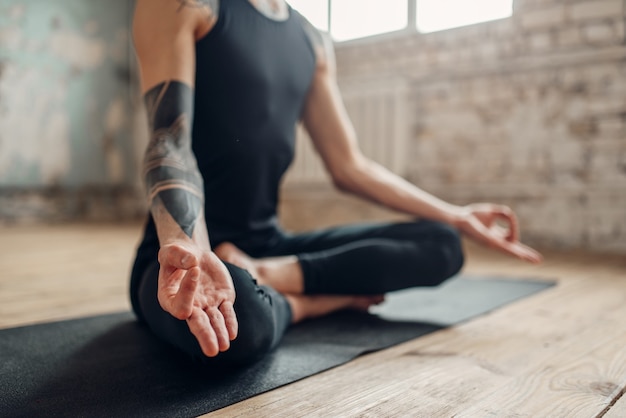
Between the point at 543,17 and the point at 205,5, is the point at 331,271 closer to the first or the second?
the point at 205,5

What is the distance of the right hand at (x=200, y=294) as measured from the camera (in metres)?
0.68

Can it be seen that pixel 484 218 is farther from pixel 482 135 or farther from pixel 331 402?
pixel 482 135

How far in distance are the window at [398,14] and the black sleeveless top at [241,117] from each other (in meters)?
2.02

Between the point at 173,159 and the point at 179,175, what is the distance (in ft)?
0.11

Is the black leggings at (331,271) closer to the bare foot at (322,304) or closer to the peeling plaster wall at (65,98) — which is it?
the bare foot at (322,304)

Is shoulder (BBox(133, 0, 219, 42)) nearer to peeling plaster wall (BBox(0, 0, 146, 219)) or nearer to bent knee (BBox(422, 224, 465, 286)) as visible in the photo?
bent knee (BBox(422, 224, 465, 286))

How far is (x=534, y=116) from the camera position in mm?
3004

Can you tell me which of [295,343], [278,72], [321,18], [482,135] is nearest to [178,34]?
[278,72]

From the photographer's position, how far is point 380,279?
121cm

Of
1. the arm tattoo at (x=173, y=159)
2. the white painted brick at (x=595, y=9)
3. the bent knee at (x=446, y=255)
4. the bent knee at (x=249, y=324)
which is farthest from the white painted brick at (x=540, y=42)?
the bent knee at (x=249, y=324)

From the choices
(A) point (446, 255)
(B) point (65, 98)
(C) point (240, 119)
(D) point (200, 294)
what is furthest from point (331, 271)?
(B) point (65, 98)

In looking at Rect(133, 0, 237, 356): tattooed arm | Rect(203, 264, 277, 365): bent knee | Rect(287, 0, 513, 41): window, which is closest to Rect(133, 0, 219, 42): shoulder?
Rect(133, 0, 237, 356): tattooed arm

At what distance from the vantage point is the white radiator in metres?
3.45

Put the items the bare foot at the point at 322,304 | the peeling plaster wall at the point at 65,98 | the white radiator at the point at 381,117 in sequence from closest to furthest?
the bare foot at the point at 322,304 → the white radiator at the point at 381,117 → the peeling plaster wall at the point at 65,98
